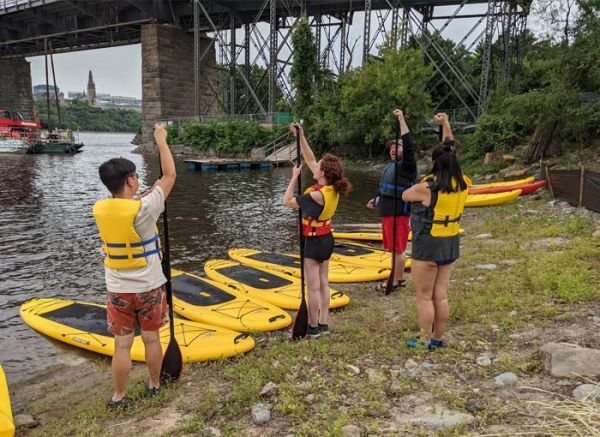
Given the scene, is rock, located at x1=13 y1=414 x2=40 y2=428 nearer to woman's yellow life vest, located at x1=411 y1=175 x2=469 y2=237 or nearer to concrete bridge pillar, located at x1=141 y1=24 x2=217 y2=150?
woman's yellow life vest, located at x1=411 y1=175 x2=469 y2=237

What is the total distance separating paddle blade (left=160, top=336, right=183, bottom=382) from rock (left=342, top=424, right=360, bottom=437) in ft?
6.12

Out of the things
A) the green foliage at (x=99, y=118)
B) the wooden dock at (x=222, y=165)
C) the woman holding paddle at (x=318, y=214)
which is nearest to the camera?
the woman holding paddle at (x=318, y=214)

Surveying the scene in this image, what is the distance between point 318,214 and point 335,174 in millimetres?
425

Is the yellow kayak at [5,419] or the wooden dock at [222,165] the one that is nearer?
the yellow kayak at [5,419]

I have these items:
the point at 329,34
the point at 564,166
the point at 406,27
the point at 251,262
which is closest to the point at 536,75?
the point at 406,27

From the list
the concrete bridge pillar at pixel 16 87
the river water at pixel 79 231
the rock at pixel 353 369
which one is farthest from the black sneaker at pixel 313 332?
the concrete bridge pillar at pixel 16 87

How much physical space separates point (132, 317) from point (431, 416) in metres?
2.30

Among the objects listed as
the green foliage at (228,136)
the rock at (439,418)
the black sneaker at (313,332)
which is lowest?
the black sneaker at (313,332)

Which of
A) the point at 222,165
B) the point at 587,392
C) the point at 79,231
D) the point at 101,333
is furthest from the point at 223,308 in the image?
the point at 222,165

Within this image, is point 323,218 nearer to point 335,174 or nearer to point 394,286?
point 335,174

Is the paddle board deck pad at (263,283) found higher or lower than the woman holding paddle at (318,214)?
lower

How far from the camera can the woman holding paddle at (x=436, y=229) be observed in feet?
13.1

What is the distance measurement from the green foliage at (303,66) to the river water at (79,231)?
34.9ft

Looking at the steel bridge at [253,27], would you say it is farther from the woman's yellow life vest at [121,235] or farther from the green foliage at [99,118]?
the green foliage at [99,118]
